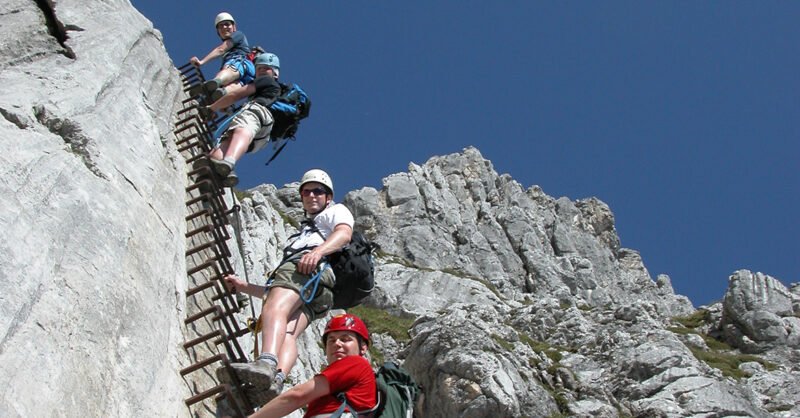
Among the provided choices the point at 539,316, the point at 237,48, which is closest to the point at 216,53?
the point at 237,48

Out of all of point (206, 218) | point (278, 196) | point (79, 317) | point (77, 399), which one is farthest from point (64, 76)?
point (278, 196)

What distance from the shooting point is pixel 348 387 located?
25.7 ft

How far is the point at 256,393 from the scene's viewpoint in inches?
318

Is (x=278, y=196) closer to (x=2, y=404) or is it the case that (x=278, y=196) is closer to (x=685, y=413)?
(x=685, y=413)

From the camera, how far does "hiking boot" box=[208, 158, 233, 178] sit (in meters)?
11.7

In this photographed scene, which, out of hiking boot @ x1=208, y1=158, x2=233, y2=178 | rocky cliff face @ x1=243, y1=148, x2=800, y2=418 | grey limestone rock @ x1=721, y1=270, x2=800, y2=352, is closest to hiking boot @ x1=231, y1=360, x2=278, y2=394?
hiking boot @ x1=208, y1=158, x2=233, y2=178

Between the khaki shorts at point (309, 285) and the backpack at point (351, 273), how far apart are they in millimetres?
207

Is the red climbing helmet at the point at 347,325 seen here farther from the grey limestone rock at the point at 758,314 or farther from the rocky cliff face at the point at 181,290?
the grey limestone rock at the point at 758,314

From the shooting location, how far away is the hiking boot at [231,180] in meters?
11.9

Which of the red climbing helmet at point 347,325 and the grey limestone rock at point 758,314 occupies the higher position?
the grey limestone rock at point 758,314

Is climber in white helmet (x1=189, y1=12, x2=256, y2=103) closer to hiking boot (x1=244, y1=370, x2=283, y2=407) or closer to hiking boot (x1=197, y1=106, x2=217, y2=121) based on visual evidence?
hiking boot (x1=197, y1=106, x2=217, y2=121)

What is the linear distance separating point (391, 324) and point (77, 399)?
2918 centimetres

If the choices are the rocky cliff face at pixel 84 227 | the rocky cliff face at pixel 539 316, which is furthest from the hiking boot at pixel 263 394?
the rocky cliff face at pixel 539 316

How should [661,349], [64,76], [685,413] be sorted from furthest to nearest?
[661,349] → [685,413] → [64,76]
